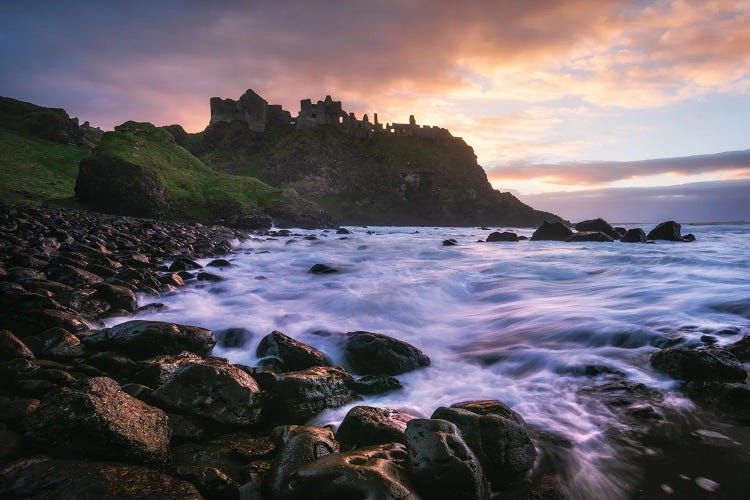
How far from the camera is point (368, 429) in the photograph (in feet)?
10.6

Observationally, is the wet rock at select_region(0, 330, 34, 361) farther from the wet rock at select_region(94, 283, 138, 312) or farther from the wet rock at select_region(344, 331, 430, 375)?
the wet rock at select_region(344, 331, 430, 375)

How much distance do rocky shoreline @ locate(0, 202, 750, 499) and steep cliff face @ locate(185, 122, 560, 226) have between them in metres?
79.8

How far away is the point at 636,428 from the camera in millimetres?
3850

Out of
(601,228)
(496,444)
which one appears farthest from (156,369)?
(601,228)

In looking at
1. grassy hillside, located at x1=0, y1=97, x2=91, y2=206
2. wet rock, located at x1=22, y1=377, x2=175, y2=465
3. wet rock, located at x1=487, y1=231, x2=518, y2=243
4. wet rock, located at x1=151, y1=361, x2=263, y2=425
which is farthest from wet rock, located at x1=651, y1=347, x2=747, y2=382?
grassy hillside, located at x1=0, y1=97, x2=91, y2=206

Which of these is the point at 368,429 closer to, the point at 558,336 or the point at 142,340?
the point at 142,340

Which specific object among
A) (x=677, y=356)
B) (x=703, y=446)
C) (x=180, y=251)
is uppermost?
(x=677, y=356)

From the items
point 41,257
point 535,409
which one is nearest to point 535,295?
point 535,409

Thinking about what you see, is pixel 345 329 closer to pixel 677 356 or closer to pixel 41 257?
pixel 677 356

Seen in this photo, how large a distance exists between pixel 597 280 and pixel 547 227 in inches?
851

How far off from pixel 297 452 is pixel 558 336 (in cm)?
567

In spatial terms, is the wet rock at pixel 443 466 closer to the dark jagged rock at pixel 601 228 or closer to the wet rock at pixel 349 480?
the wet rock at pixel 349 480

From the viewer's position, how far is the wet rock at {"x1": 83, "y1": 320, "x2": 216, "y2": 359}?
462 centimetres

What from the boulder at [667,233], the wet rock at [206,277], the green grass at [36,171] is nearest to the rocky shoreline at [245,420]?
the wet rock at [206,277]
